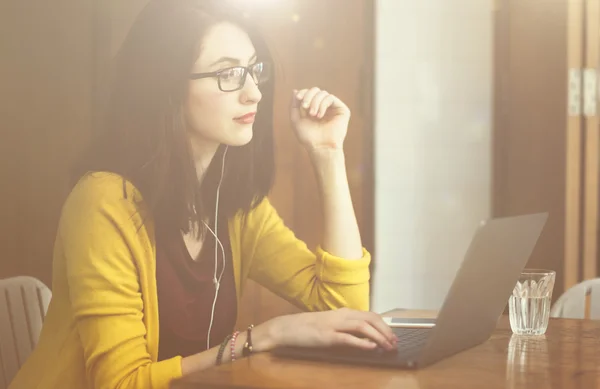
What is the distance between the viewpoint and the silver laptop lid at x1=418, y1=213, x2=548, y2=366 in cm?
98

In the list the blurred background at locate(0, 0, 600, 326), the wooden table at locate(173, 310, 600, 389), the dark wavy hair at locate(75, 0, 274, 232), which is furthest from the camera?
the blurred background at locate(0, 0, 600, 326)

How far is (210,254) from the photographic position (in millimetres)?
1490

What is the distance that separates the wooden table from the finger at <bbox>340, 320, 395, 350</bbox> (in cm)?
8

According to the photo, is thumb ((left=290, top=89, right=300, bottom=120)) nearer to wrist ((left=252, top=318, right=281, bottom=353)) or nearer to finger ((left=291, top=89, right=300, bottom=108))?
finger ((left=291, top=89, right=300, bottom=108))

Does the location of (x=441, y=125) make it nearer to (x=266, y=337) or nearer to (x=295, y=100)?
(x=295, y=100)

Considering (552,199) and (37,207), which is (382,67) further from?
(37,207)

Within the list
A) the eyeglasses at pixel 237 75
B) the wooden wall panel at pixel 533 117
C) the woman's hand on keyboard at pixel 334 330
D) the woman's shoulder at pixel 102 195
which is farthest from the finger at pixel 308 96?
the wooden wall panel at pixel 533 117

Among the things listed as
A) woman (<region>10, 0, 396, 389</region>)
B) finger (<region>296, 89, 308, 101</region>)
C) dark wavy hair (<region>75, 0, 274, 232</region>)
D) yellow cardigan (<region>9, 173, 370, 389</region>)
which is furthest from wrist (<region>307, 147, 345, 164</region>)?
yellow cardigan (<region>9, 173, 370, 389</region>)

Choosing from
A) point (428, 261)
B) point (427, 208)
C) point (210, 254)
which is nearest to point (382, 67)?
point (427, 208)

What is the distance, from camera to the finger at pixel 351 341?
1.06 meters

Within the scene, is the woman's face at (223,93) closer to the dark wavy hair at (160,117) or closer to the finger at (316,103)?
the dark wavy hair at (160,117)

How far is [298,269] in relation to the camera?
162 cm

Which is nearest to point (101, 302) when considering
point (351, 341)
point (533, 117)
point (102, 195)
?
point (102, 195)

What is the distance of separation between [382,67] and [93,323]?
104cm
